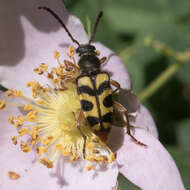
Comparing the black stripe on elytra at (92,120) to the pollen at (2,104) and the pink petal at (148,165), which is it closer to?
the pink petal at (148,165)

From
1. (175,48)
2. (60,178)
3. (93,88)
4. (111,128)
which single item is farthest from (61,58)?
(175,48)

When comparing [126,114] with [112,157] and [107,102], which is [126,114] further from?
[112,157]

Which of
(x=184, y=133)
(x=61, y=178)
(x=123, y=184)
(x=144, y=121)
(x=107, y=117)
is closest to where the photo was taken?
(x=107, y=117)

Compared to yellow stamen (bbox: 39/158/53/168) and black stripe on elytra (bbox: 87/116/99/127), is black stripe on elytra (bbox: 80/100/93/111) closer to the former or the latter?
black stripe on elytra (bbox: 87/116/99/127)

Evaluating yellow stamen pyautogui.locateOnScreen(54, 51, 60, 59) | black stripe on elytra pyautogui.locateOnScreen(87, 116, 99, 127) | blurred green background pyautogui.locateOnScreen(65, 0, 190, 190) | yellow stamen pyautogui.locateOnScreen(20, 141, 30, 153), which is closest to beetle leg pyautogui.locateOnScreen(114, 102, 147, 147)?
black stripe on elytra pyautogui.locateOnScreen(87, 116, 99, 127)

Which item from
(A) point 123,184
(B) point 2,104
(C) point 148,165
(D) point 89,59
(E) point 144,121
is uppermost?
(D) point 89,59

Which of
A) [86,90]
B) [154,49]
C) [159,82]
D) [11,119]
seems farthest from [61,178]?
[154,49]

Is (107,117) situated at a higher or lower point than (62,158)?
higher
